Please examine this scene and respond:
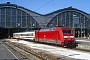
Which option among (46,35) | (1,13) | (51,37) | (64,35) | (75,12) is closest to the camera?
(64,35)

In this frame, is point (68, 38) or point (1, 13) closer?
point (68, 38)

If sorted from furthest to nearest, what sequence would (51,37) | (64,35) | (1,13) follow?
(1,13) < (51,37) < (64,35)

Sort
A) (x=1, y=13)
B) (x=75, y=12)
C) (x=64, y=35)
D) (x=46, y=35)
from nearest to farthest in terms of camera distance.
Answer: (x=64, y=35)
(x=46, y=35)
(x=1, y=13)
(x=75, y=12)

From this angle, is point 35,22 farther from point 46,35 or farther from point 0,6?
point 46,35

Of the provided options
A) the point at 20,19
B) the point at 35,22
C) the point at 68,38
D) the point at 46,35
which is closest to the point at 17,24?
the point at 20,19

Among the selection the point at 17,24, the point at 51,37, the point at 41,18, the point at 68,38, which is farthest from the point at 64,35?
the point at 41,18

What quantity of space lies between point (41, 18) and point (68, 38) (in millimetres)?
102366

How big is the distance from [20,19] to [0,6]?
12738 millimetres

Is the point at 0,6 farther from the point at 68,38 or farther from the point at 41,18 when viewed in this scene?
the point at 68,38

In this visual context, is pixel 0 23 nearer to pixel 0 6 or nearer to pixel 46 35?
pixel 0 6

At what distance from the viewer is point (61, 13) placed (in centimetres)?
13838

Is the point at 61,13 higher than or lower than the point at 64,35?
higher

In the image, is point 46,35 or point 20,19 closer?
point 46,35

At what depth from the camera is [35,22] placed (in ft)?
460
